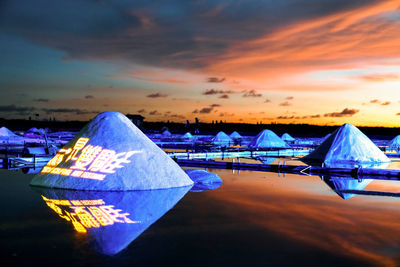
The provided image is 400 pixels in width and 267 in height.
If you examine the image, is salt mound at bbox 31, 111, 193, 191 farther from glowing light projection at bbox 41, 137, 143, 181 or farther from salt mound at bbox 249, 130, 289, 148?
salt mound at bbox 249, 130, 289, 148

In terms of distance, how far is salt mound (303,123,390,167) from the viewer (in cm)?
3044

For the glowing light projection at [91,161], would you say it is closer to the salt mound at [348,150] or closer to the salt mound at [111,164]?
the salt mound at [111,164]

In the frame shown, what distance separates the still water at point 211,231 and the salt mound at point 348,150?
16484 mm

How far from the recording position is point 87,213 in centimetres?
1068

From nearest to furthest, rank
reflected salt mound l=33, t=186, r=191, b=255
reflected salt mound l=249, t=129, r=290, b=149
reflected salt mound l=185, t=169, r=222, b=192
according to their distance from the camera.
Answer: reflected salt mound l=33, t=186, r=191, b=255 → reflected salt mound l=185, t=169, r=222, b=192 → reflected salt mound l=249, t=129, r=290, b=149

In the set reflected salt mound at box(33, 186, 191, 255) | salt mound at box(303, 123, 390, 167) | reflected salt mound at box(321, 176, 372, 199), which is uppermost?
salt mound at box(303, 123, 390, 167)

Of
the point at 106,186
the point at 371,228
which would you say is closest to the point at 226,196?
the point at 106,186

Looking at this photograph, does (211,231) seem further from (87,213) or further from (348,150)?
(348,150)

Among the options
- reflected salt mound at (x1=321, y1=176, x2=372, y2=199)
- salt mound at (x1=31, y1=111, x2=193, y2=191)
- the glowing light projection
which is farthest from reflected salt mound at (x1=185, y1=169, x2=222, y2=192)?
reflected salt mound at (x1=321, y1=176, x2=372, y2=199)

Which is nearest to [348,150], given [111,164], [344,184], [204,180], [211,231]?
[344,184]

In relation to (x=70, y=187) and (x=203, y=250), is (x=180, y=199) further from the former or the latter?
(x=203, y=250)

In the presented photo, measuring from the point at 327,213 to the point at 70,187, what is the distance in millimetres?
8479

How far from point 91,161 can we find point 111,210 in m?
4.68

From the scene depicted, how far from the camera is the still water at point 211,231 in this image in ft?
23.4
